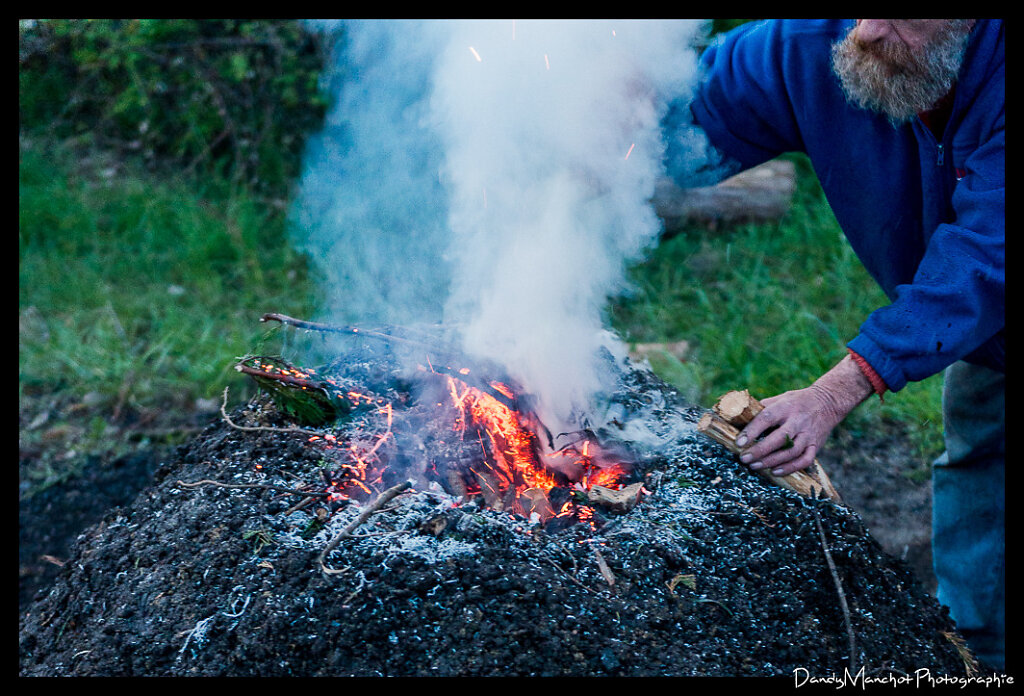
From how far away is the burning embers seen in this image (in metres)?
2.21

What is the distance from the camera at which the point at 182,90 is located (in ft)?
18.6

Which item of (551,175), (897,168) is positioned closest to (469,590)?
(551,175)

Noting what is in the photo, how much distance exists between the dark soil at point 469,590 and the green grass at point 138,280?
Answer: 2.09 meters

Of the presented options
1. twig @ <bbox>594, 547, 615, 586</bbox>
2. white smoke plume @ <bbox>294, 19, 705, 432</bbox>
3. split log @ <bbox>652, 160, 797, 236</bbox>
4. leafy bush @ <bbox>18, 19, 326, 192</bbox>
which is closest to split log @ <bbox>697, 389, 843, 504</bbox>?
white smoke plume @ <bbox>294, 19, 705, 432</bbox>

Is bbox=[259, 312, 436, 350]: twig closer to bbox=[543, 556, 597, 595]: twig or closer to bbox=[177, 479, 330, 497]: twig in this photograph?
bbox=[177, 479, 330, 497]: twig

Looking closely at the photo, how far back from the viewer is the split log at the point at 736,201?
17.3 ft

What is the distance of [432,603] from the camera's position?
→ 183 cm

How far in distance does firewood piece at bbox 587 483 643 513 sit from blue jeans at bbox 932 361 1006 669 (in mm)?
1504

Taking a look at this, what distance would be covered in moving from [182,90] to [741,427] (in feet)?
16.7

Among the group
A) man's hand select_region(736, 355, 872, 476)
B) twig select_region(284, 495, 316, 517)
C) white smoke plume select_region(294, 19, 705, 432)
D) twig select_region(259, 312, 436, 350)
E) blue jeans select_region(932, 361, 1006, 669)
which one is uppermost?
white smoke plume select_region(294, 19, 705, 432)

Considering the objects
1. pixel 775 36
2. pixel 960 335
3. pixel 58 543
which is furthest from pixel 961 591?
Result: pixel 58 543

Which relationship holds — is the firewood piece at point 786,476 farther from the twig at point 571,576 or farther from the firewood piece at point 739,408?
the twig at point 571,576

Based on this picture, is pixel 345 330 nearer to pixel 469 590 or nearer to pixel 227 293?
pixel 469 590

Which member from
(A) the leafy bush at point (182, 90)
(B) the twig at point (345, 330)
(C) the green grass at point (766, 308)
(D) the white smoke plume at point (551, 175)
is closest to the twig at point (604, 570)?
(D) the white smoke plume at point (551, 175)
